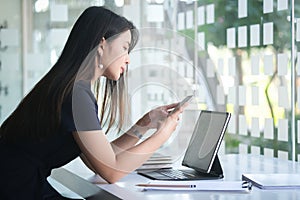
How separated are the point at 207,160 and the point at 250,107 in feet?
5.30

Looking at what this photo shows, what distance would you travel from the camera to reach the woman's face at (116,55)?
6.69 ft

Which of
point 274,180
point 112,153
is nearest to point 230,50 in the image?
point 274,180

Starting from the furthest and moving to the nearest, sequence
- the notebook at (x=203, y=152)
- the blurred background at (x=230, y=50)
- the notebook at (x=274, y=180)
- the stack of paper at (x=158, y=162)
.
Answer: the blurred background at (x=230, y=50) → the stack of paper at (x=158, y=162) → the notebook at (x=203, y=152) → the notebook at (x=274, y=180)

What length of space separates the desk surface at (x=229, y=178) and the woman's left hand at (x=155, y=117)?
0.17m

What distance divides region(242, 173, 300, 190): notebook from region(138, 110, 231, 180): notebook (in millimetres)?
114

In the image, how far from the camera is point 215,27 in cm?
400

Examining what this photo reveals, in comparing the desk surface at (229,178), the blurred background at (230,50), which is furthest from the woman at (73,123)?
the blurred background at (230,50)

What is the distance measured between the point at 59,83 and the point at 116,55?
0.21 meters

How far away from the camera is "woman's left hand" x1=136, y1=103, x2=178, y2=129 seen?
2160mm

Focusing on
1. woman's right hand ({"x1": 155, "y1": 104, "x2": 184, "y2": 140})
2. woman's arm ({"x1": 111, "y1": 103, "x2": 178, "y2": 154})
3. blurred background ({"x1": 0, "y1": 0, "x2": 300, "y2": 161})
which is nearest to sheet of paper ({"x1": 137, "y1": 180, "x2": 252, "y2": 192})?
woman's right hand ({"x1": 155, "y1": 104, "x2": 184, "y2": 140})

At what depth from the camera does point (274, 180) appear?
1999 millimetres

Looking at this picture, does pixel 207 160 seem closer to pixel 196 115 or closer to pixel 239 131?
pixel 196 115

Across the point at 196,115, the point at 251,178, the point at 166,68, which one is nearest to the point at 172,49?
the point at 166,68

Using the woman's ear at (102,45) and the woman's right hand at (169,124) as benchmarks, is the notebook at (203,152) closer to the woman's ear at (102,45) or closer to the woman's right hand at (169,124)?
the woman's right hand at (169,124)
